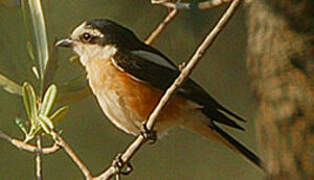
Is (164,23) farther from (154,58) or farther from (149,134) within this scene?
(154,58)

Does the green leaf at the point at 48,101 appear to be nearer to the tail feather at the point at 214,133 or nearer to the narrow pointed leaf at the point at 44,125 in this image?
the narrow pointed leaf at the point at 44,125

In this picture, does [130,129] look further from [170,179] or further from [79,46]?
[170,179]

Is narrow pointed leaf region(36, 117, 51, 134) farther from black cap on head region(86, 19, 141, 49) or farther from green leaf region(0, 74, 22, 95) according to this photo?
black cap on head region(86, 19, 141, 49)

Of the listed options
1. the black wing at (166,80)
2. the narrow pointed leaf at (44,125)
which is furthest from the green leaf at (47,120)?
the black wing at (166,80)

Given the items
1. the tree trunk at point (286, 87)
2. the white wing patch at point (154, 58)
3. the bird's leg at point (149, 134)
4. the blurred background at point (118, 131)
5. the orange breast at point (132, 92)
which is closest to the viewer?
the tree trunk at point (286, 87)

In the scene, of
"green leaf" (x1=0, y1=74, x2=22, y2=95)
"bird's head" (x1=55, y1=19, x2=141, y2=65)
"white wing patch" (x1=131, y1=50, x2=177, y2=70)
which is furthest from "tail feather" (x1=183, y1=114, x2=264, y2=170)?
"green leaf" (x1=0, y1=74, x2=22, y2=95)

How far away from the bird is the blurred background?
16.5 inches

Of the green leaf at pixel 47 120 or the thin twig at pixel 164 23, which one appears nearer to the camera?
the green leaf at pixel 47 120

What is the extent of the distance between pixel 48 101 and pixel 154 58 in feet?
2.81

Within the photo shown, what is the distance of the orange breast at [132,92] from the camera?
272 centimetres

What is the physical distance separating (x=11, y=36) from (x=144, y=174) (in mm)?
1274

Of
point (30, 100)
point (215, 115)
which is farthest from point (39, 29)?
point (215, 115)

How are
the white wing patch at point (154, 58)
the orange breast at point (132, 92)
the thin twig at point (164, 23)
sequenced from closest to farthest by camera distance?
the thin twig at point (164, 23)
the orange breast at point (132, 92)
the white wing patch at point (154, 58)

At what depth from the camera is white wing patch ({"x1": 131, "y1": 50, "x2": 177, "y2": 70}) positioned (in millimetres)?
2829
